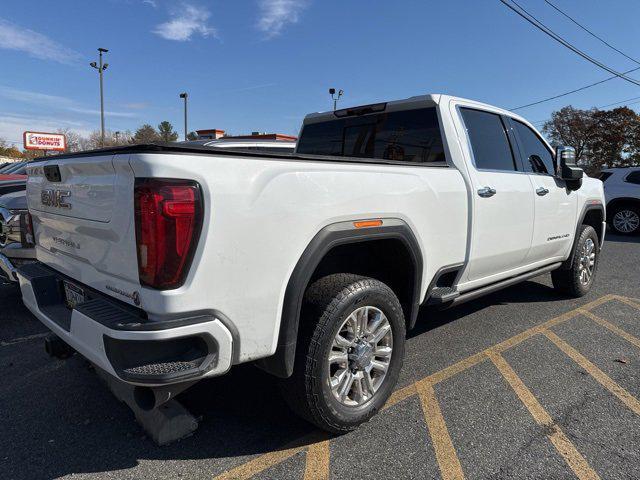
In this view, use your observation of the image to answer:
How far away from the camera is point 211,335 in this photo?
6.42 feet

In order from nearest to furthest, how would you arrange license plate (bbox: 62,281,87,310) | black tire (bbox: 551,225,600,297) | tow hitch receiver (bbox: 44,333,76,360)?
license plate (bbox: 62,281,87,310), tow hitch receiver (bbox: 44,333,76,360), black tire (bbox: 551,225,600,297)

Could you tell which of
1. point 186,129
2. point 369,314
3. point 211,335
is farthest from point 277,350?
point 186,129

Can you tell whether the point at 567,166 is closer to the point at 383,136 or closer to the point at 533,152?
the point at 533,152

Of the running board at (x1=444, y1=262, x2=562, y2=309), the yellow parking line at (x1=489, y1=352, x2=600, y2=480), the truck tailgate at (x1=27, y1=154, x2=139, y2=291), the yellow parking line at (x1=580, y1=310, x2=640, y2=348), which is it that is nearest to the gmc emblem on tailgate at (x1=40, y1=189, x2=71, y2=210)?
the truck tailgate at (x1=27, y1=154, x2=139, y2=291)

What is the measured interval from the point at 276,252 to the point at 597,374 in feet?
9.11

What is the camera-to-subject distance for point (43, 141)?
4075 cm

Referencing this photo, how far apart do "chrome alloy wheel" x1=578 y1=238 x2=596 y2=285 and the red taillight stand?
4.86 meters

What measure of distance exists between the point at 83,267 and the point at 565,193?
4.42 meters

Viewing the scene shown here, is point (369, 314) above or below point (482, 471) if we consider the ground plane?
above

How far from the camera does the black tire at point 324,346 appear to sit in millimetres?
2355

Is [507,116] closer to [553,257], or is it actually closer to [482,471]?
[553,257]

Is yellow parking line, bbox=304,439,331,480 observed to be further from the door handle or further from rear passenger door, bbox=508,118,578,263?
rear passenger door, bbox=508,118,578,263

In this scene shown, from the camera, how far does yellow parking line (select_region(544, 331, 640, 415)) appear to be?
3018mm

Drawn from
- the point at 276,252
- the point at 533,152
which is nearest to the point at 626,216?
the point at 533,152
